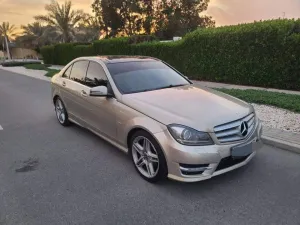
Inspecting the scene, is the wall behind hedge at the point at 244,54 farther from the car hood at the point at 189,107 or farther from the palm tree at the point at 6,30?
the palm tree at the point at 6,30

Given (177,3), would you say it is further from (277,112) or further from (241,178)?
(241,178)

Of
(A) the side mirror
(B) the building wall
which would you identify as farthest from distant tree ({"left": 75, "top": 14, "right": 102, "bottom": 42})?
(A) the side mirror

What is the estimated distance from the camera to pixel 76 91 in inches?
204

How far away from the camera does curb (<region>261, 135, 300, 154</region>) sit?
171 inches

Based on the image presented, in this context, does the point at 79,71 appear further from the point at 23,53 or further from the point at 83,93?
the point at 23,53

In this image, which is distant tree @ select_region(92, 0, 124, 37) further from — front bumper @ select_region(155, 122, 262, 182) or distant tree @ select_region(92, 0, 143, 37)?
front bumper @ select_region(155, 122, 262, 182)

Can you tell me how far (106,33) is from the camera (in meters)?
35.6

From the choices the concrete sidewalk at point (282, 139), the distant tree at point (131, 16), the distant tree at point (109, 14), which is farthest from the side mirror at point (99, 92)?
the distant tree at point (109, 14)

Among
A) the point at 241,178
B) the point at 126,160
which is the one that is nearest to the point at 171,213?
the point at 241,178

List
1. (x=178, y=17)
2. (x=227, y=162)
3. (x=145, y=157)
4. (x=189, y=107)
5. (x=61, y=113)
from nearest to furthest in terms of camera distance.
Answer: (x=227, y=162), (x=189, y=107), (x=145, y=157), (x=61, y=113), (x=178, y=17)

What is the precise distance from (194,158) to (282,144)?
218 cm

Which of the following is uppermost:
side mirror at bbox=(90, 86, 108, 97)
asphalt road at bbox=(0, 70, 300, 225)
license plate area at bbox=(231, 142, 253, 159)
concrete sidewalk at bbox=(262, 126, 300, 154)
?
side mirror at bbox=(90, 86, 108, 97)

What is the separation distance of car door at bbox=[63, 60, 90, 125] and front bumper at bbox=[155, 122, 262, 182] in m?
2.15

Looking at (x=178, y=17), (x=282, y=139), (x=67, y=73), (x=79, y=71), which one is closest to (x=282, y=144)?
(x=282, y=139)
